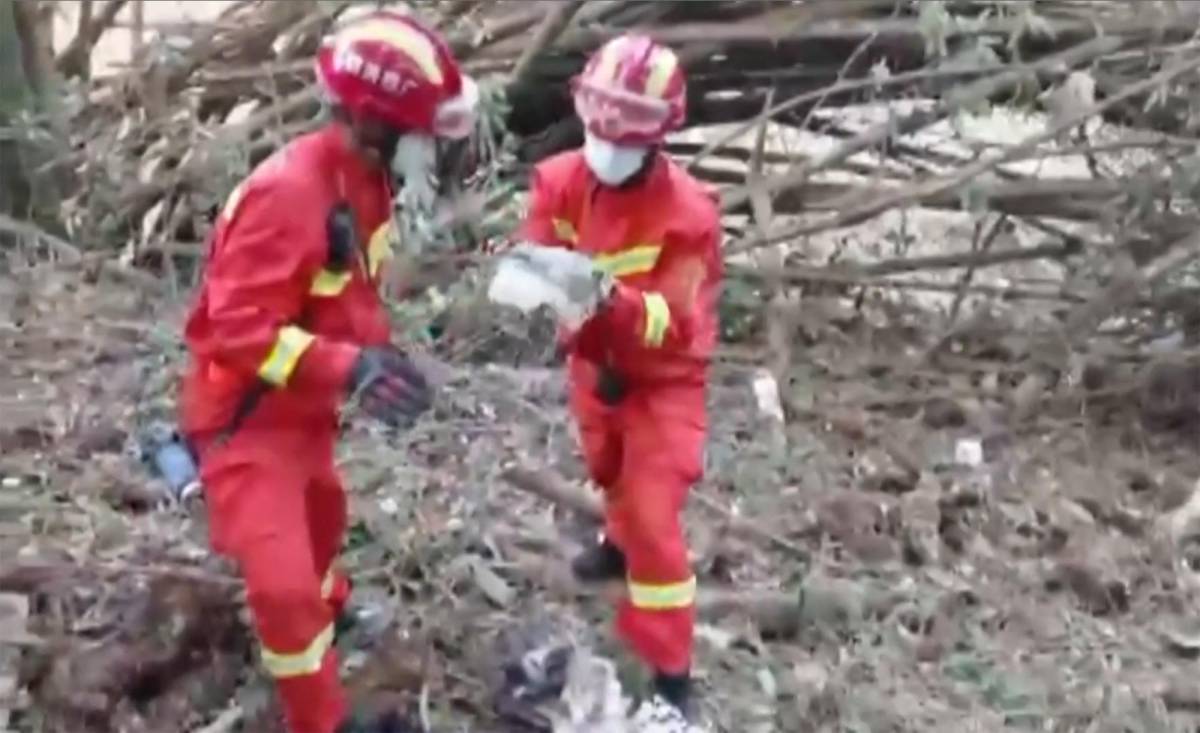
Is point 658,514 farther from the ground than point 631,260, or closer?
closer

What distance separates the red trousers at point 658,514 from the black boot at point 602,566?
45 cm

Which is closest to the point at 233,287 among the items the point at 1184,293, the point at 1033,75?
the point at 1033,75

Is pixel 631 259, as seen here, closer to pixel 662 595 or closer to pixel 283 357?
pixel 662 595

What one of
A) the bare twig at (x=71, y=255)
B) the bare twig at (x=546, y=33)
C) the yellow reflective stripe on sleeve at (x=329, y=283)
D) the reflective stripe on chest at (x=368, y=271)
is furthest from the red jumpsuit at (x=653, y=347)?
A: the bare twig at (x=71, y=255)

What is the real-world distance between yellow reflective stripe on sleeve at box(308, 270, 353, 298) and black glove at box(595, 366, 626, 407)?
606mm

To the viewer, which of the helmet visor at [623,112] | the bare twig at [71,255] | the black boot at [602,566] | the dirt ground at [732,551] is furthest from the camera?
the bare twig at [71,255]

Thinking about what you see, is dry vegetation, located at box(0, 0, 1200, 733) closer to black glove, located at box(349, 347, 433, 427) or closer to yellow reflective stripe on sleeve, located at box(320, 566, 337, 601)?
yellow reflective stripe on sleeve, located at box(320, 566, 337, 601)

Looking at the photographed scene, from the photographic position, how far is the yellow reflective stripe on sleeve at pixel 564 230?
13.0ft

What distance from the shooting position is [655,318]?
3.77m

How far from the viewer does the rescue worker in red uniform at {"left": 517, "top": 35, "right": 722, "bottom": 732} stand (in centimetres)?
376

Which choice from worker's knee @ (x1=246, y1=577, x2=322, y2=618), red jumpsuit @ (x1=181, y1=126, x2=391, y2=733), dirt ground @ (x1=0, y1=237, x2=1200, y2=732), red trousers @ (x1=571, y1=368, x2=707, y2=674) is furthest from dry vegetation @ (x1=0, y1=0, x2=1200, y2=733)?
worker's knee @ (x1=246, y1=577, x2=322, y2=618)

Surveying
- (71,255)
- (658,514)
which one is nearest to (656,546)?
(658,514)

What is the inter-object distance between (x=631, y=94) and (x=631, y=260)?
305 millimetres

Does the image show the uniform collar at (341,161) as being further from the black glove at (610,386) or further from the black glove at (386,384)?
the black glove at (610,386)
